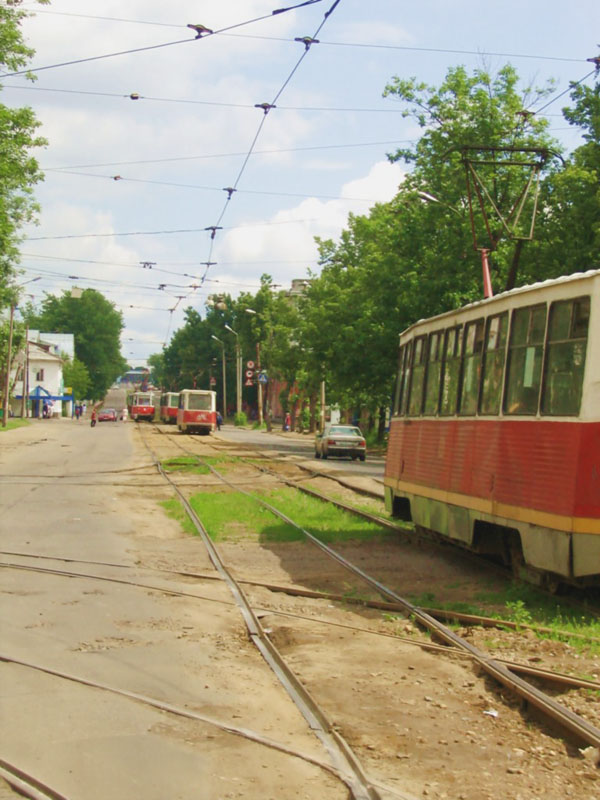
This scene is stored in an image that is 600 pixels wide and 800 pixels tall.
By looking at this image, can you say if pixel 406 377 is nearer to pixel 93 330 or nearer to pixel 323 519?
pixel 323 519

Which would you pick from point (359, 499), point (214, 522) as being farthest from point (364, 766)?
point (359, 499)

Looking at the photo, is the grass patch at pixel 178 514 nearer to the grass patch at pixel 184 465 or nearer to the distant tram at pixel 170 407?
the grass patch at pixel 184 465

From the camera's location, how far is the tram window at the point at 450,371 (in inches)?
490

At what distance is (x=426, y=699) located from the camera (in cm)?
653

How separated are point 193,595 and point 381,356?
34.6 m

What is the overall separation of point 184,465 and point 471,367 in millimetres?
21291

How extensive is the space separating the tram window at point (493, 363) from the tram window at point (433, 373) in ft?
6.26

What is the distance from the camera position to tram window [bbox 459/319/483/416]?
11.6 meters

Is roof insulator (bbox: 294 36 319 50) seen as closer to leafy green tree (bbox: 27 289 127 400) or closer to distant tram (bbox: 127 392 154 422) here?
distant tram (bbox: 127 392 154 422)

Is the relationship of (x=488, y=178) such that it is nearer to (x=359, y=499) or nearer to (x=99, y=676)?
(x=359, y=499)

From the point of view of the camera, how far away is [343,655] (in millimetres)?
7773

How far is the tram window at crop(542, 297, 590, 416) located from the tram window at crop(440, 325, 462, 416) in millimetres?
2841

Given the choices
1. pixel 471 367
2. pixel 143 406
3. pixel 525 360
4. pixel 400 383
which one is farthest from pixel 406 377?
pixel 143 406

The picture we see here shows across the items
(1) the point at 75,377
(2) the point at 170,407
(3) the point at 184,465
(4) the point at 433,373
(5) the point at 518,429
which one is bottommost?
(3) the point at 184,465
